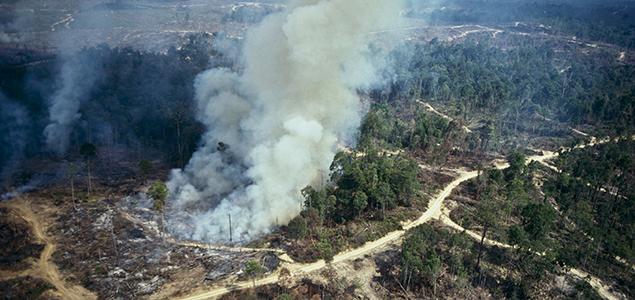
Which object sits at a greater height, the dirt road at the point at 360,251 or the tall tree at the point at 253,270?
the tall tree at the point at 253,270

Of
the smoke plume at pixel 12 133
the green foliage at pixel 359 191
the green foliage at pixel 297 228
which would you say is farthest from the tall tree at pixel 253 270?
the smoke plume at pixel 12 133

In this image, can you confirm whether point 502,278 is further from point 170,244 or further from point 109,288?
point 109,288

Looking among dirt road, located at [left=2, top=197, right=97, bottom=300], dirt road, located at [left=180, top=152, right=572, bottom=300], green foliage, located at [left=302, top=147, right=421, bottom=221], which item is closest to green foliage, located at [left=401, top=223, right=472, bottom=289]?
dirt road, located at [left=180, top=152, right=572, bottom=300]

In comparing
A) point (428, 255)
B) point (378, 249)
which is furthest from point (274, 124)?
point (428, 255)

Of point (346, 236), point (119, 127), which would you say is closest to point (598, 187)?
point (346, 236)

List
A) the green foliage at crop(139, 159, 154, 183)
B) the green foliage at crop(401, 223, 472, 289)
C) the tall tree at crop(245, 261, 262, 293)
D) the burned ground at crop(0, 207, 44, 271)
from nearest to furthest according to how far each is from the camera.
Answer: the tall tree at crop(245, 261, 262, 293) → the green foliage at crop(401, 223, 472, 289) → the burned ground at crop(0, 207, 44, 271) → the green foliage at crop(139, 159, 154, 183)

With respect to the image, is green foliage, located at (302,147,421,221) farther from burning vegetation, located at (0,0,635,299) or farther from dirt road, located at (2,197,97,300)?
dirt road, located at (2,197,97,300)

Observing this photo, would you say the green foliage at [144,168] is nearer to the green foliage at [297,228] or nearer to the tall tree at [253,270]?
the green foliage at [297,228]
